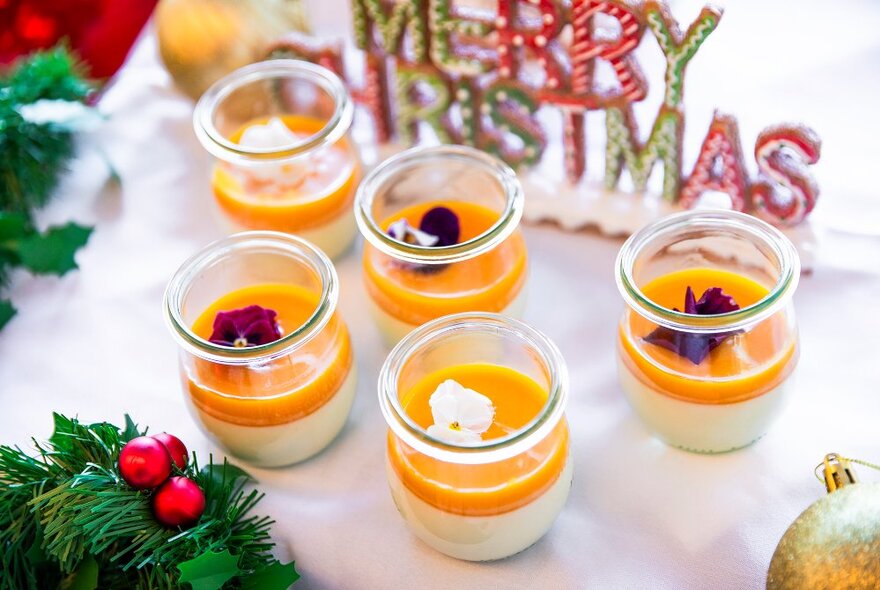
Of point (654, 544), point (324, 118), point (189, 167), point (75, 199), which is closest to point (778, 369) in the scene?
point (654, 544)

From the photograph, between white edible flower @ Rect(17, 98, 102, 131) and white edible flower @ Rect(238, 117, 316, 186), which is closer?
white edible flower @ Rect(238, 117, 316, 186)

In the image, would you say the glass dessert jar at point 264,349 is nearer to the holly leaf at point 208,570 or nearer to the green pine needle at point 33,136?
the holly leaf at point 208,570

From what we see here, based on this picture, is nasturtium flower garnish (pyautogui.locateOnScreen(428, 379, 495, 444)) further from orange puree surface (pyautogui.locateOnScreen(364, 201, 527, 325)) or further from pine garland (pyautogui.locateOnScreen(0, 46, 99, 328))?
pine garland (pyautogui.locateOnScreen(0, 46, 99, 328))

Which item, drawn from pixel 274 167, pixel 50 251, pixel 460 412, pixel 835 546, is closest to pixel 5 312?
pixel 50 251

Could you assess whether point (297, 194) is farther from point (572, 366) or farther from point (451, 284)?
point (572, 366)

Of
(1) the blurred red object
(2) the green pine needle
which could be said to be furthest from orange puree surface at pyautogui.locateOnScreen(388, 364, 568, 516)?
(1) the blurred red object

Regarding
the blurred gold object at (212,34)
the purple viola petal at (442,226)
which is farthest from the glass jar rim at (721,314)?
the blurred gold object at (212,34)
